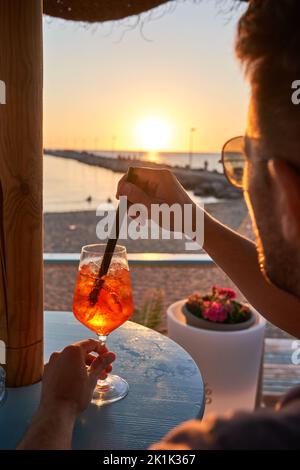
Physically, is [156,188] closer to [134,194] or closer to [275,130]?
[134,194]

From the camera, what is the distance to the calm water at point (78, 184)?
90.3ft

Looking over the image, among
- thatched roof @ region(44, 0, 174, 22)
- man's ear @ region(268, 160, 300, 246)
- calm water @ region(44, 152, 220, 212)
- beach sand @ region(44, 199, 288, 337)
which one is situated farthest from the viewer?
calm water @ region(44, 152, 220, 212)

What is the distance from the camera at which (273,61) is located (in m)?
0.68

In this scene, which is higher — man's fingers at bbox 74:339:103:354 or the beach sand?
man's fingers at bbox 74:339:103:354

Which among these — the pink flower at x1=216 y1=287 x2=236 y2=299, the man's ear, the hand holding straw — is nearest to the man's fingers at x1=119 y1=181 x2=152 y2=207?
the hand holding straw

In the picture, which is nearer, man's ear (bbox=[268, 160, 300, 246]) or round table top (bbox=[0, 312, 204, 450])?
man's ear (bbox=[268, 160, 300, 246])

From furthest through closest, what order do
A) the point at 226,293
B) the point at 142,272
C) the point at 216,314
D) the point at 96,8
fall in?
the point at 142,272 < the point at 226,293 < the point at 216,314 < the point at 96,8

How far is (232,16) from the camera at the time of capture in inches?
85.8

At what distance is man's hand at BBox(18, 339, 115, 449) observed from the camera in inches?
29.7

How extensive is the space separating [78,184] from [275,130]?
36.3 metres

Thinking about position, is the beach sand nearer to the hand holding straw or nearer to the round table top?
the round table top

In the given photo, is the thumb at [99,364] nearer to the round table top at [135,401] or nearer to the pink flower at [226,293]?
the round table top at [135,401]

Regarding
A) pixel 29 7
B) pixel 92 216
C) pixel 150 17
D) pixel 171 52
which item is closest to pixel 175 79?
pixel 171 52

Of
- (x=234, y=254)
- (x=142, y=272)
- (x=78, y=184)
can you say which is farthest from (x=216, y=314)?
(x=78, y=184)
